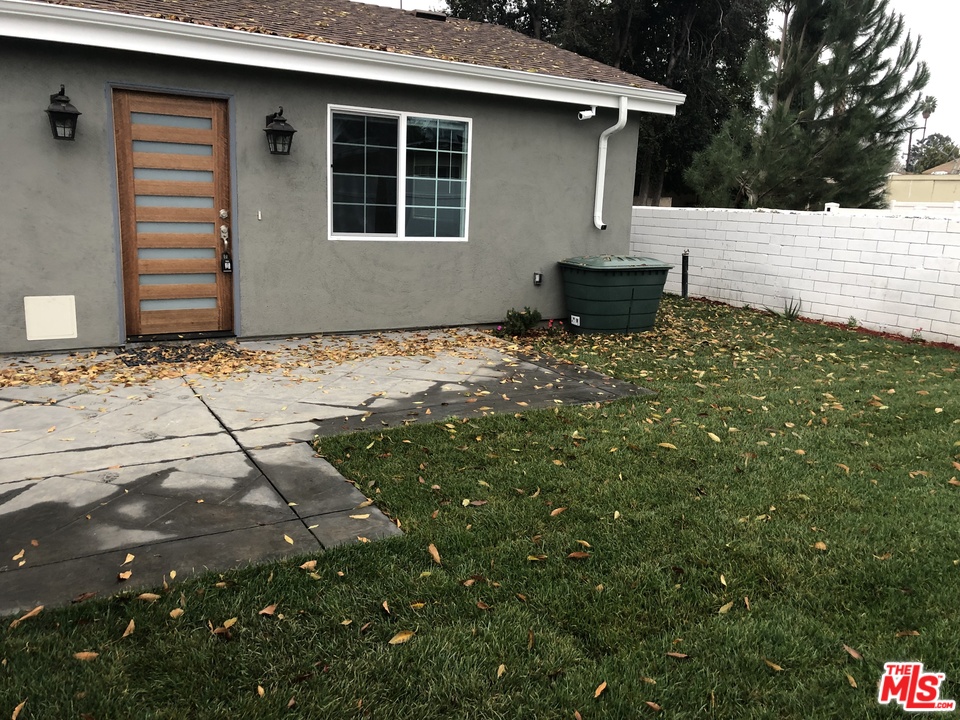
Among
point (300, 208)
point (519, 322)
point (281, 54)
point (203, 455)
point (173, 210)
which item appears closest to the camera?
point (203, 455)

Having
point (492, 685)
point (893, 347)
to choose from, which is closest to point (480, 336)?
point (893, 347)

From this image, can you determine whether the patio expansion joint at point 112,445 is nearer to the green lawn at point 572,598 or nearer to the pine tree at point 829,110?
the green lawn at point 572,598

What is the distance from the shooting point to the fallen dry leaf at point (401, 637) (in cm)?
256

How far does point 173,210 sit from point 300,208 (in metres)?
1.18

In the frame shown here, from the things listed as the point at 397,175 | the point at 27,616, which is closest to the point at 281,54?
the point at 397,175

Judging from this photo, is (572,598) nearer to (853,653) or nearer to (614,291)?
(853,653)

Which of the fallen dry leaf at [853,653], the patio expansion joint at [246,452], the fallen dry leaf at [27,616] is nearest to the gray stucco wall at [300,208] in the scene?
the patio expansion joint at [246,452]

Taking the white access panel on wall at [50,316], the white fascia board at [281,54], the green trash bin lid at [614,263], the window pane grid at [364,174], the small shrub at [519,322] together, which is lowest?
the small shrub at [519,322]

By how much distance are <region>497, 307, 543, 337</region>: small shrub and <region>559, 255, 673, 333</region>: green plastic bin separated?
1.66ft

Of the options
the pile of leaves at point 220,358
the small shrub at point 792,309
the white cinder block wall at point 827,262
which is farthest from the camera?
the small shrub at point 792,309

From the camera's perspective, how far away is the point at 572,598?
9.38 feet

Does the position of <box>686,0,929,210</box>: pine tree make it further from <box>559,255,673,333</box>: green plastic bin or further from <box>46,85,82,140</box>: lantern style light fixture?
<box>46,85,82,140</box>: lantern style light fixture

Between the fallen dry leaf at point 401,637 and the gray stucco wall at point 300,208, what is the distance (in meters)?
5.39

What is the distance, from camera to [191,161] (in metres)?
7.04
